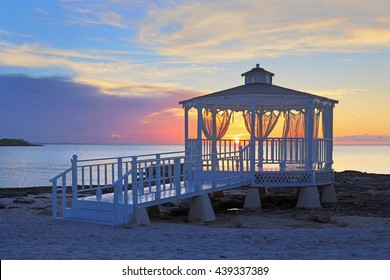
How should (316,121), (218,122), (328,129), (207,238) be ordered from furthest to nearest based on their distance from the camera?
(218,122)
(328,129)
(316,121)
(207,238)

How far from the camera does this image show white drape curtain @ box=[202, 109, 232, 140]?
18.4m

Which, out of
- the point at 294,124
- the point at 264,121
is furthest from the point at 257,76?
the point at 294,124

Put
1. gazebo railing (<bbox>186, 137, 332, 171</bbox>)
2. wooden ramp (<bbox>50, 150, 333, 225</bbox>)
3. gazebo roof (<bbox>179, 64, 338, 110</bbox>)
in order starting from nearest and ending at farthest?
wooden ramp (<bbox>50, 150, 333, 225</bbox>) → gazebo roof (<bbox>179, 64, 338, 110</bbox>) → gazebo railing (<bbox>186, 137, 332, 171</bbox>)

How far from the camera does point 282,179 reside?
16000 millimetres

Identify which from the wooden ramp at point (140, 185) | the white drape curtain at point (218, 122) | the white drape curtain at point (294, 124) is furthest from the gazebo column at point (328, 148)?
the white drape curtain at point (218, 122)

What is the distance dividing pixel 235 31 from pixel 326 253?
12693 millimetres

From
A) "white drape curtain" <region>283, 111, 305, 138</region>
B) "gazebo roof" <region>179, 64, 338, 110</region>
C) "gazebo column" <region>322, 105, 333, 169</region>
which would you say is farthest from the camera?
"white drape curtain" <region>283, 111, 305, 138</region>

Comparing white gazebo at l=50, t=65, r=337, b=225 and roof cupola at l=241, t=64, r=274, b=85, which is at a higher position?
roof cupola at l=241, t=64, r=274, b=85

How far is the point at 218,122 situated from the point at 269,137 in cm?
217

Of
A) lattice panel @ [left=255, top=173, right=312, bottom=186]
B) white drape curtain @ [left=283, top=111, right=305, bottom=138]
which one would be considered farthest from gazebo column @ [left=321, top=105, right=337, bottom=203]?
lattice panel @ [left=255, top=173, right=312, bottom=186]

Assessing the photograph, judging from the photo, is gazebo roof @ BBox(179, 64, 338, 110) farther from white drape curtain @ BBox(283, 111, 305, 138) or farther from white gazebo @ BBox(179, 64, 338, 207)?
white drape curtain @ BBox(283, 111, 305, 138)

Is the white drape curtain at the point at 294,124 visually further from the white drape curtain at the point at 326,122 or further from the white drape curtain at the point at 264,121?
the white drape curtain at the point at 326,122

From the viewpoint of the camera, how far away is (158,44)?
21031 mm

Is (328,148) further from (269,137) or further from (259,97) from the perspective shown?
(259,97)
